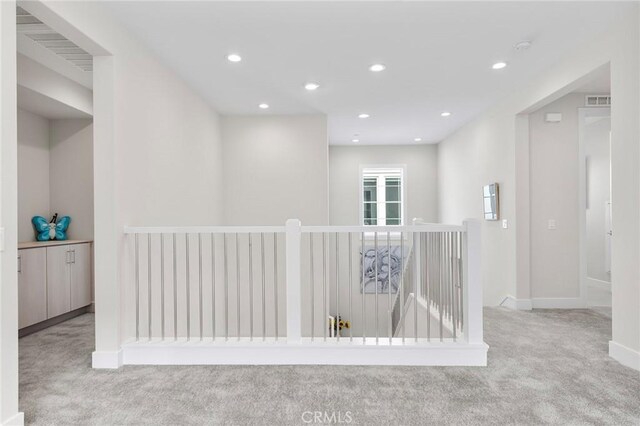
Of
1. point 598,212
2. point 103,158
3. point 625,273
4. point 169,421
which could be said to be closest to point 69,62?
point 103,158

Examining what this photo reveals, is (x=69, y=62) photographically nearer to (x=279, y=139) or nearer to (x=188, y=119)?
(x=188, y=119)

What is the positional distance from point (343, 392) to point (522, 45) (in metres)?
3.10

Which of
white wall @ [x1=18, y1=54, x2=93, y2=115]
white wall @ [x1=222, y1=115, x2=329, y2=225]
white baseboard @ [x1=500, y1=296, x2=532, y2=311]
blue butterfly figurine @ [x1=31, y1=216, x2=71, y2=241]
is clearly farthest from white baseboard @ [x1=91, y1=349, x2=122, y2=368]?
white baseboard @ [x1=500, y1=296, x2=532, y2=311]

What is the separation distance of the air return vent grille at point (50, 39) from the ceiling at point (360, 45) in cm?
63

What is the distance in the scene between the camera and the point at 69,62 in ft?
11.7

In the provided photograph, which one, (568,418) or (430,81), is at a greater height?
(430,81)

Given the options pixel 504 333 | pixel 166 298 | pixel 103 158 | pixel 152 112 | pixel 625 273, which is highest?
pixel 152 112

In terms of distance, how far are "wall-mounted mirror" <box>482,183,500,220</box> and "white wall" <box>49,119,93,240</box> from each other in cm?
502

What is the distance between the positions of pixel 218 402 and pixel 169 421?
283 millimetres

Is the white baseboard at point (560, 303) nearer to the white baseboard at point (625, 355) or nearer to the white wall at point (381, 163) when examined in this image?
the white baseboard at point (625, 355)

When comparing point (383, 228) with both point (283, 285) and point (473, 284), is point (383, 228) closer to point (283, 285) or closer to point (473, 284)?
point (473, 284)

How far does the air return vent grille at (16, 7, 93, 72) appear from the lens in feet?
9.04

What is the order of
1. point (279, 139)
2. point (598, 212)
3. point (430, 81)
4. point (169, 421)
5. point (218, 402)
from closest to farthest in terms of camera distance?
point (169, 421), point (218, 402), point (430, 81), point (279, 139), point (598, 212)

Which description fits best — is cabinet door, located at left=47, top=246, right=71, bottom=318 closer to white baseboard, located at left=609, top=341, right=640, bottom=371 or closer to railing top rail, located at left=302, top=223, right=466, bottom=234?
railing top rail, located at left=302, top=223, right=466, bottom=234
